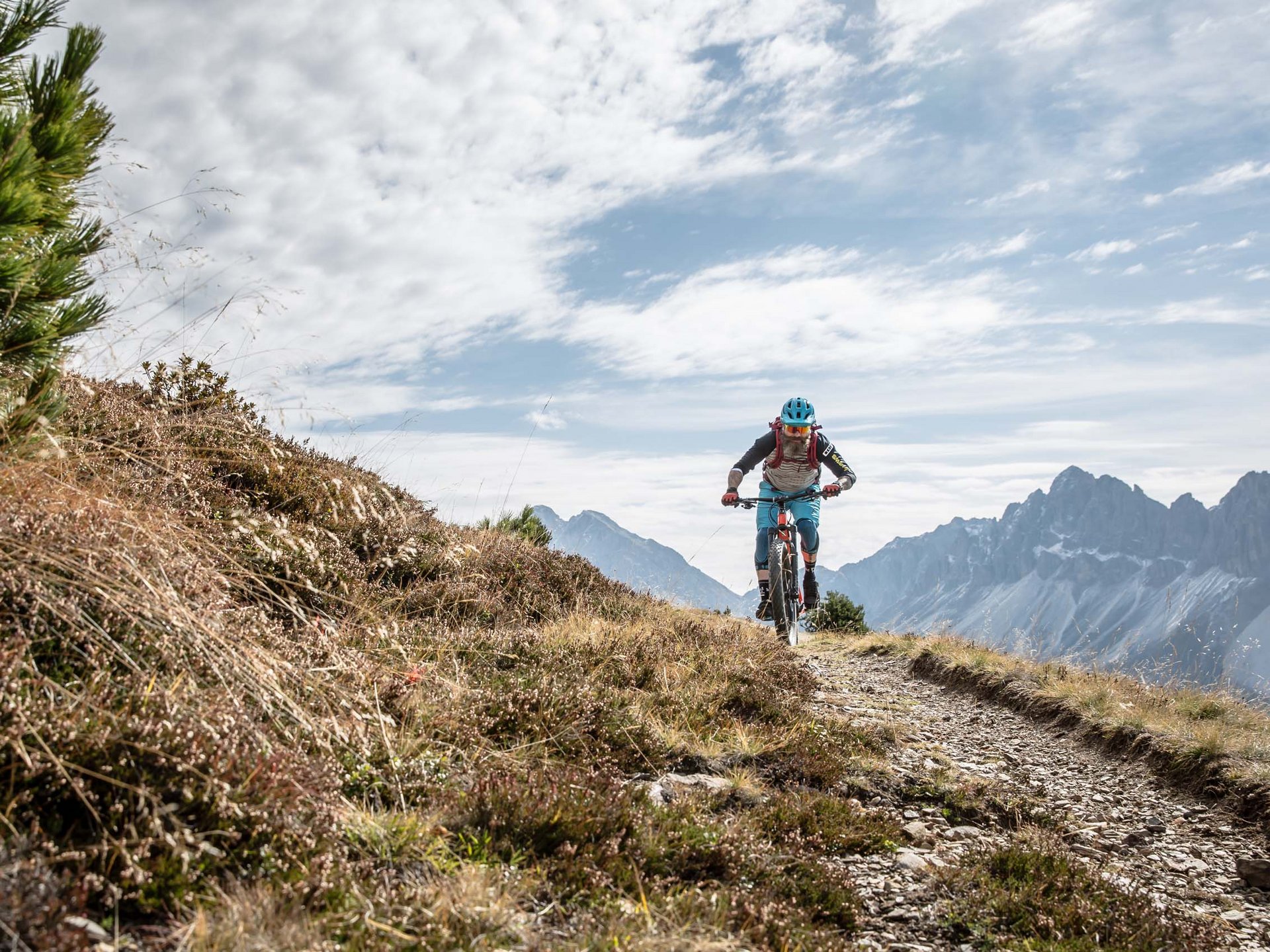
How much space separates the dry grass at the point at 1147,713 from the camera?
5.94 metres

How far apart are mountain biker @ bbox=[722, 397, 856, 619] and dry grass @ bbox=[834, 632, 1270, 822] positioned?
2.37m

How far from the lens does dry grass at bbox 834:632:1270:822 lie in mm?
5938

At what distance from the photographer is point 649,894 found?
3150 millimetres

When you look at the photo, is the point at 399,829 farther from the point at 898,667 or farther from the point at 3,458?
the point at 898,667

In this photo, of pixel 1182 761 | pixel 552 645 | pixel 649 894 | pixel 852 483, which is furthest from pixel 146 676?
pixel 852 483

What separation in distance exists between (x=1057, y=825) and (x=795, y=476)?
6.67 metres

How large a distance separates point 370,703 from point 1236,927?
15.4 feet

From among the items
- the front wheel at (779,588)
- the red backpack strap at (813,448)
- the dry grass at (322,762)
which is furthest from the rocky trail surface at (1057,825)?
the red backpack strap at (813,448)

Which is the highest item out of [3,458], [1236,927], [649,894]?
[3,458]

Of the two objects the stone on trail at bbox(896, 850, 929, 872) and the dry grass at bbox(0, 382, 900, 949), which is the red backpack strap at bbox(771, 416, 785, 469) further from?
Result: the stone on trail at bbox(896, 850, 929, 872)

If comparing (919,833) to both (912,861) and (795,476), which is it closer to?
(912,861)

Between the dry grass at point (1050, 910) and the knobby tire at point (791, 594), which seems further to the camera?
the knobby tire at point (791, 594)

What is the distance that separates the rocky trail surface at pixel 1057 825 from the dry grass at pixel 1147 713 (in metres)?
0.21

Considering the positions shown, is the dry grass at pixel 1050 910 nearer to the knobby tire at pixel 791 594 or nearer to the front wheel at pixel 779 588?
the front wheel at pixel 779 588
